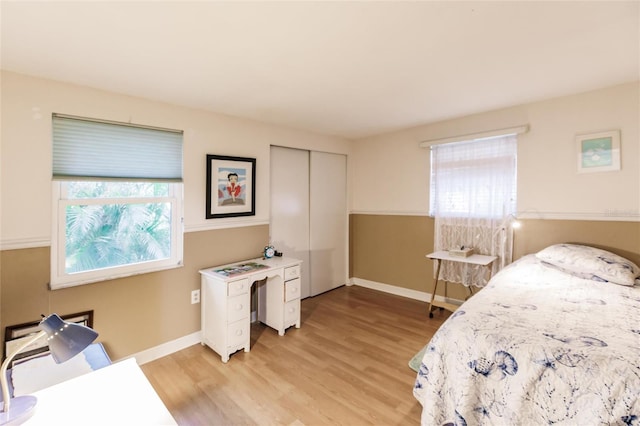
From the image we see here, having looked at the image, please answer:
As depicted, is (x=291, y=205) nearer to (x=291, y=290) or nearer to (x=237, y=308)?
(x=291, y=290)

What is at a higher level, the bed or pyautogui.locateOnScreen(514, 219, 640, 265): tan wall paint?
pyautogui.locateOnScreen(514, 219, 640, 265): tan wall paint

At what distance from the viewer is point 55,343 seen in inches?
35.9

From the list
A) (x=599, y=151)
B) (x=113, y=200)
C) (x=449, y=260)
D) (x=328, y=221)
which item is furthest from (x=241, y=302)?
(x=599, y=151)

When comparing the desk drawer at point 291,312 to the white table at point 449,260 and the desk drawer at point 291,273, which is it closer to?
the desk drawer at point 291,273

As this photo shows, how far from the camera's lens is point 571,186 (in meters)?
2.70

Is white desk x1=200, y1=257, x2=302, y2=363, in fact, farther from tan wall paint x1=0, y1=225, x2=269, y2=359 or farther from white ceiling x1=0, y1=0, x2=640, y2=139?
white ceiling x1=0, y1=0, x2=640, y2=139

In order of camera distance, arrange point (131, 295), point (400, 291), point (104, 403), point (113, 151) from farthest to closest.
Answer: point (400, 291), point (131, 295), point (113, 151), point (104, 403)

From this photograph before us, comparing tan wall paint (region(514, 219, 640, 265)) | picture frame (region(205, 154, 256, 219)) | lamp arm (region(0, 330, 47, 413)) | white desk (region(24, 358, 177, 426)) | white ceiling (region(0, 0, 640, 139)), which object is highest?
white ceiling (region(0, 0, 640, 139))

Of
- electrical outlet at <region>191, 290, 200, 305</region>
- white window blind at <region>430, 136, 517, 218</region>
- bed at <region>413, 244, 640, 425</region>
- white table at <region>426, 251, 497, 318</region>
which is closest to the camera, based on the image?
bed at <region>413, 244, 640, 425</region>

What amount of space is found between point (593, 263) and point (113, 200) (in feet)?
12.6

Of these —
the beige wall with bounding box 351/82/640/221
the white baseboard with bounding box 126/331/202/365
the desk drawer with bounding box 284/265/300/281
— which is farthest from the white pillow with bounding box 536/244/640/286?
the white baseboard with bounding box 126/331/202/365

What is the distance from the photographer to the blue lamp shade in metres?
0.91

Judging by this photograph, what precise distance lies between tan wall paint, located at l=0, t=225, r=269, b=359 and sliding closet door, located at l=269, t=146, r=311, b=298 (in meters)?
0.44

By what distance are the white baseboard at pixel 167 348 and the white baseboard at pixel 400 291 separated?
251 centimetres
